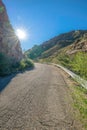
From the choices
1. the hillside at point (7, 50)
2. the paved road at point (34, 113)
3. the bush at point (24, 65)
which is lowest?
the paved road at point (34, 113)

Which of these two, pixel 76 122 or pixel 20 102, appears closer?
pixel 76 122

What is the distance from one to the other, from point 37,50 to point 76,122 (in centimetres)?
13838

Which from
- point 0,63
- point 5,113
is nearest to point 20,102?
point 5,113

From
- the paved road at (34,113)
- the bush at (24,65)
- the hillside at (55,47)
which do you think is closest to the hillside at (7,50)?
the bush at (24,65)

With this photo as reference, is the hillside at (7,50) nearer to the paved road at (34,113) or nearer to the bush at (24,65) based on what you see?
the bush at (24,65)

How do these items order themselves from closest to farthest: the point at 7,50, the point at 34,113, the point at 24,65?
1. the point at 34,113
2. the point at 7,50
3. the point at 24,65

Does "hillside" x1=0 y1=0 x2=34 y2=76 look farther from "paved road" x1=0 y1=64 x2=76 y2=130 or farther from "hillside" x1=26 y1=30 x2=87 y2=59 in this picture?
"hillside" x1=26 y1=30 x2=87 y2=59

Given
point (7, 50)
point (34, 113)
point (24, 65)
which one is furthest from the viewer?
point (24, 65)

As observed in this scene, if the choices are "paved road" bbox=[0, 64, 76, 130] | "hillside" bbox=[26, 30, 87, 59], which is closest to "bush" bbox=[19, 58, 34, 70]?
"paved road" bbox=[0, 64, 76, 130]

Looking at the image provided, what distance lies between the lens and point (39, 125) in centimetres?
597

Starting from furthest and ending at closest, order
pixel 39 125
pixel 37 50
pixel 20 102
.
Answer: pixel 37 50
pixel 20 102
pixel 39 125

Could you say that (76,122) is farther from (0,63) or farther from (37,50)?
(37,50)

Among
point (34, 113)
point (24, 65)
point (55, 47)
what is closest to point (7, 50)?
point (24, 65)

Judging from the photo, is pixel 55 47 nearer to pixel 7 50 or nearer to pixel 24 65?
pixel 24 65
